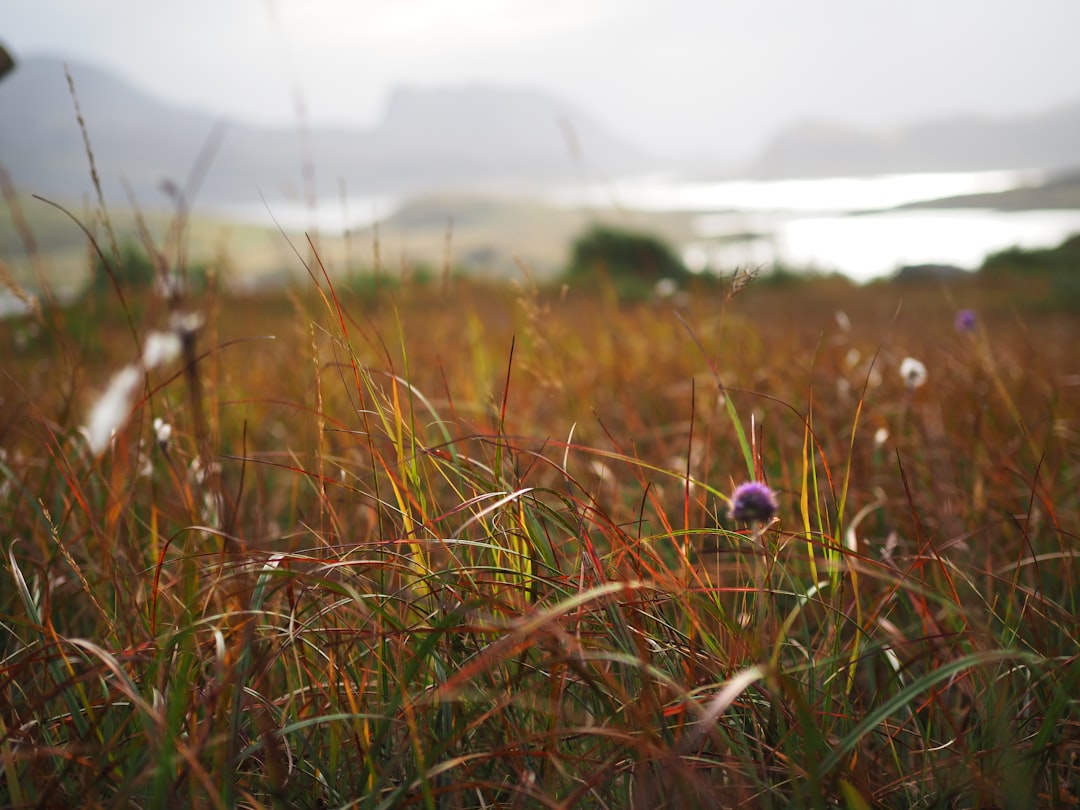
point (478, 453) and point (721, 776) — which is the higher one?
point (478, 453)

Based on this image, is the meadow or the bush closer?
the meadow

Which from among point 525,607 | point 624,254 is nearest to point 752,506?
point 525,607

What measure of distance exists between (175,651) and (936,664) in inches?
34.0

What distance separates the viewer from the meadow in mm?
595

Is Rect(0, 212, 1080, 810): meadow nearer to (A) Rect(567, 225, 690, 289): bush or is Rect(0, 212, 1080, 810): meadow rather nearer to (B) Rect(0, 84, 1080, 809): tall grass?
(B) Rect(0, 84, 1080, 809): tall grass

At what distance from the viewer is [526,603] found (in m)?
0.71

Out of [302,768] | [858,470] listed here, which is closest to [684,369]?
[858,470]

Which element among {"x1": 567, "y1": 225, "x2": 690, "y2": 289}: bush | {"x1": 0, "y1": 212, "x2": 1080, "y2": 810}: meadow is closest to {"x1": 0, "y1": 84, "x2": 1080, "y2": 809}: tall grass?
{"x1": 0, "y1": 212, "x2": 1080, "y2": 810}: meadow

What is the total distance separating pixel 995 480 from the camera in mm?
1261

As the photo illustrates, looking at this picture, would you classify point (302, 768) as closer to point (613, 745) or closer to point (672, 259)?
point (613, 745)

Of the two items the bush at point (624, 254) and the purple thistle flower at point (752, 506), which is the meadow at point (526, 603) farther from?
the bush at point (624, 254)

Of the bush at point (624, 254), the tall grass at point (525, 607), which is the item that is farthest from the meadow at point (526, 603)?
the bush at point (624, 254)

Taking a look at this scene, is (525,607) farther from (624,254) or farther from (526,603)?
(624,254)

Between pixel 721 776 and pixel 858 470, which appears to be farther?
pixel 858 470
